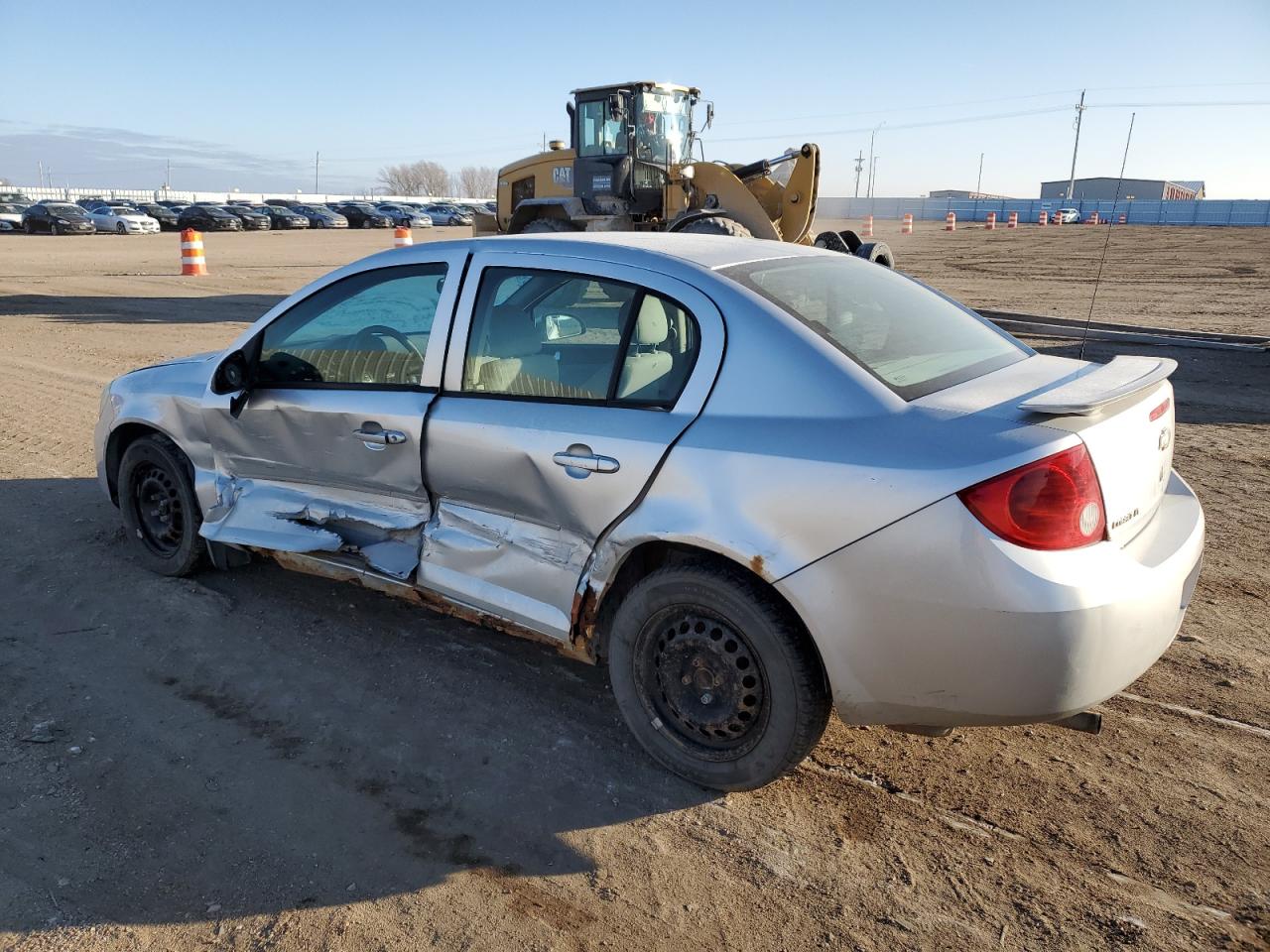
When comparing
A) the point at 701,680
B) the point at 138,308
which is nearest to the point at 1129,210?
the point at 138,308

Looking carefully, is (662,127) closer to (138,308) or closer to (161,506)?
(138,308)

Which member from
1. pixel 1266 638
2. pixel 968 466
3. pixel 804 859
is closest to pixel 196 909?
pixel 804 859

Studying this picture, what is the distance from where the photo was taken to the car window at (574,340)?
319cm

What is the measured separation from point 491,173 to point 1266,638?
573ft

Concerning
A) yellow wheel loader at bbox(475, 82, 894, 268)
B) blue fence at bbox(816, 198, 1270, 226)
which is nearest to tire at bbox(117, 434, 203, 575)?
yellow wheel loader at bbox(475, 82, 894, 268)

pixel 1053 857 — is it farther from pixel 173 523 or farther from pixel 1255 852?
pixel 173 523

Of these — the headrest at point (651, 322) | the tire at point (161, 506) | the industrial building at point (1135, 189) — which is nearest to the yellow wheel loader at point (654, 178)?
the tire at point (161, 506)

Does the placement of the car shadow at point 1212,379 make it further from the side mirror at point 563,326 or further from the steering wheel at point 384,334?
the steering wheel at point 384,334

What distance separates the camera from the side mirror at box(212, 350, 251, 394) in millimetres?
4270

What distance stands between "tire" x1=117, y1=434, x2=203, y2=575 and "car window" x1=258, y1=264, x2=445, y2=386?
2.65 ft

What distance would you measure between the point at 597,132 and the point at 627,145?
582 mm

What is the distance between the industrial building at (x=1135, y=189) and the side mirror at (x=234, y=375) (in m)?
85.4

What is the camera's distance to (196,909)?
2.64m

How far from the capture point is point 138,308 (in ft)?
49.3
